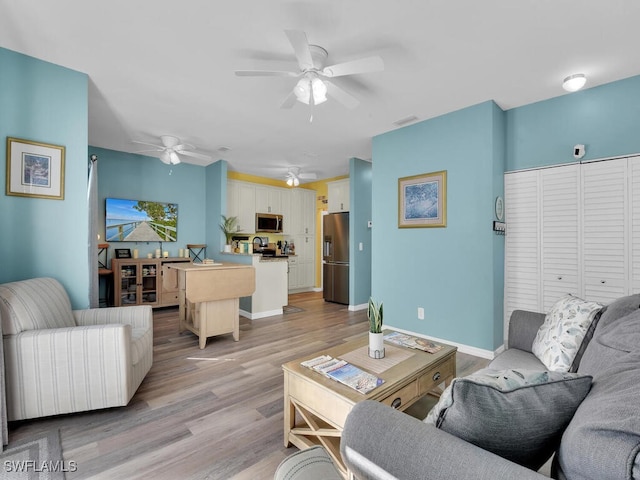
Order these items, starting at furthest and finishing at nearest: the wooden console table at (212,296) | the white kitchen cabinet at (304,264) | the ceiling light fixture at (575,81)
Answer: the white kitchen cabinet at (304,264)
the wooden console table at (212,296)
the ceiling light fixture at (575,81)

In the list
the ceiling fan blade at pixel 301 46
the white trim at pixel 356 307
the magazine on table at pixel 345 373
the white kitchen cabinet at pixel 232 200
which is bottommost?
the white trim at pixel 356 307

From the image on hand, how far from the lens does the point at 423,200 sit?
3.53m

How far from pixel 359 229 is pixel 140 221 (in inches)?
146

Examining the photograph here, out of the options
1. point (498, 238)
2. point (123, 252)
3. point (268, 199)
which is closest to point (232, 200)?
point (268, 199)

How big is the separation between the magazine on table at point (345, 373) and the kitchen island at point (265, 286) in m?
2.85

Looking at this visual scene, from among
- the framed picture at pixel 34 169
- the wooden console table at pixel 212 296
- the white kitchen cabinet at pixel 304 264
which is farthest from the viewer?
the white kitchen cabinet at pixel 304 264

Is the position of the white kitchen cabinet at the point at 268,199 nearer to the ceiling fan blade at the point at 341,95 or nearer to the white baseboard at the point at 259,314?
the white baseboard at the point at 259,314

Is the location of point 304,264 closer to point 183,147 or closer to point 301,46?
point 183,147

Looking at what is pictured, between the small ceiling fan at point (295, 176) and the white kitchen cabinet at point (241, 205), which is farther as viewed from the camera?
the white kitchen cabinet at point (241, 205)

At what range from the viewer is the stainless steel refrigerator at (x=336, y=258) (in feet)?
18.5

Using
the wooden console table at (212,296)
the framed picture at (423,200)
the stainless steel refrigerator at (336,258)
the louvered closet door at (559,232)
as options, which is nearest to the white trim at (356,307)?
the stainless steel refrigerator at (336,258)

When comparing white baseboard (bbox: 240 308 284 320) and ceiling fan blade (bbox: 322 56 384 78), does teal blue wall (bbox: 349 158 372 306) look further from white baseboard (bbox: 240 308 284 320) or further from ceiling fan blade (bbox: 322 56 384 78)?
ceiling fan blade (bbox: 322 56 384 78)

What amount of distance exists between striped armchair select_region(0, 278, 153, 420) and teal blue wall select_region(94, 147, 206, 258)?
3183mm

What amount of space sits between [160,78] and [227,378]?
2.68 m
